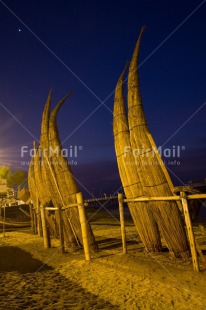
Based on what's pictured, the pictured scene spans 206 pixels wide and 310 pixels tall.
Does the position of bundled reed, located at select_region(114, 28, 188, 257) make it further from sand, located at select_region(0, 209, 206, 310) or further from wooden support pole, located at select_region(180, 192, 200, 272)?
wooden support pole, located at select_region(180, 192, 200, 272)

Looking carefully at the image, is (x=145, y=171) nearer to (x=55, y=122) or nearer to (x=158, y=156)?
→ (x=158, y=156)

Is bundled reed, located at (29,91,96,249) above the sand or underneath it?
above

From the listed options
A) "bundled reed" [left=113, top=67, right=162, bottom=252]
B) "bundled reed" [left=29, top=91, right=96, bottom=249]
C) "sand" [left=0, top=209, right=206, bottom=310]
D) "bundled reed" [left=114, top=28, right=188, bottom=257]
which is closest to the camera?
"sand" [left=0, top=209, right=206, bottom=310]

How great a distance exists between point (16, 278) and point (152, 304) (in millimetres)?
3350

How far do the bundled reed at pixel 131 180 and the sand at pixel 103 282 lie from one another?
1.53 feet

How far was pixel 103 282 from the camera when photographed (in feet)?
17.9

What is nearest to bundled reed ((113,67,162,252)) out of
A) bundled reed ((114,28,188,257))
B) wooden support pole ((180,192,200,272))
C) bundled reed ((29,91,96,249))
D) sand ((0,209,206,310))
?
bundled reed ((114,28,188,257))

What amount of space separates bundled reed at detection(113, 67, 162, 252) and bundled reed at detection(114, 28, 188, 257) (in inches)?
5.8

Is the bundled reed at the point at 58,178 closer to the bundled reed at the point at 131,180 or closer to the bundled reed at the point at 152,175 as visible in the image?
the bundled reed at the point at 131,180

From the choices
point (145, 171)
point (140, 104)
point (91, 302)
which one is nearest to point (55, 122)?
point (140, 104)

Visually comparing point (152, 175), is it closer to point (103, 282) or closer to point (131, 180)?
point (131, 180)

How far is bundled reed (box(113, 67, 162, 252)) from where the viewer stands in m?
7.39

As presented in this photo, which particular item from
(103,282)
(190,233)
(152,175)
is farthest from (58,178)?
(190,233)

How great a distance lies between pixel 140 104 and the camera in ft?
24.8
